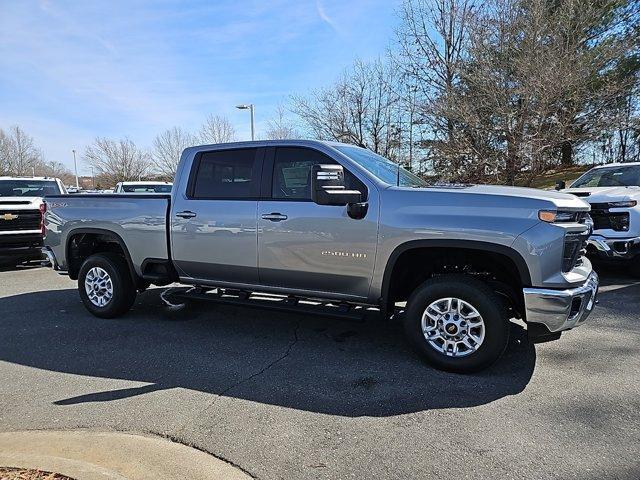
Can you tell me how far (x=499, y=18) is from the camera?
15672 mm

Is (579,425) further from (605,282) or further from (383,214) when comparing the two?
(605,282)

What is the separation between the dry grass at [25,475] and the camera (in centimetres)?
251

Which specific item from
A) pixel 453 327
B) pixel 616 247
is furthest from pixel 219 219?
pixel 616 247

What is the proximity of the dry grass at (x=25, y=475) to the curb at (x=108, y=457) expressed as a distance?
0.13 feet

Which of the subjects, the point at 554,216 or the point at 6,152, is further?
the point at 6,152

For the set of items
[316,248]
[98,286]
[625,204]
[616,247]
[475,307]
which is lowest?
[98,286]

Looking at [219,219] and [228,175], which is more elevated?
[228,175]

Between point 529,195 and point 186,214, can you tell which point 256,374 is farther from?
point 529,195

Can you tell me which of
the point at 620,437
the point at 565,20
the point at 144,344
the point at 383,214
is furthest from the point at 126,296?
the point at 565,20

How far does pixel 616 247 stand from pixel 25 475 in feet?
24.8

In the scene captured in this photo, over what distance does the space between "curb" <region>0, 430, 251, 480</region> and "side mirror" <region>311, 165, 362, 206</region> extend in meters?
2.22

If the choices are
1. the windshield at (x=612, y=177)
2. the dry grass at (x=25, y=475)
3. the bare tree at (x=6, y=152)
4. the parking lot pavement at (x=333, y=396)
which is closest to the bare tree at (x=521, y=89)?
the windshield at (x=612, y=177)

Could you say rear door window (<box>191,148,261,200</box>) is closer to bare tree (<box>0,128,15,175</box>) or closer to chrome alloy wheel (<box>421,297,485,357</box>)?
chrome alloy wheel (<box>421,297,485,357</box>)

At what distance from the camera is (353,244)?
4281 millimetres
